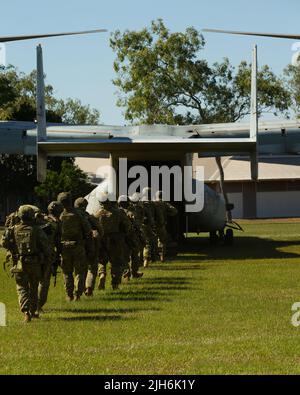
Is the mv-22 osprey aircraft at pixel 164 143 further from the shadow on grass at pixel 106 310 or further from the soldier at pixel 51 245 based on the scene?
the shadow on grass at pixel 106 310

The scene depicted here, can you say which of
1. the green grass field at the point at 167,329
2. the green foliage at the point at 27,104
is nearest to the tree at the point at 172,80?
the green foliage at the point at 27,104

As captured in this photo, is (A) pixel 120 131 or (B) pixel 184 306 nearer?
(B) pixel 184 306

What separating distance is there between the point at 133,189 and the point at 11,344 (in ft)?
54.4

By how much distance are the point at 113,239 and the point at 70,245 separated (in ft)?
8.06

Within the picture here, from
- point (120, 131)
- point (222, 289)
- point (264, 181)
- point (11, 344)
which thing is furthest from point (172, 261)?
point (264, 181)

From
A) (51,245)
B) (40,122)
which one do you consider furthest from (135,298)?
(40,122)

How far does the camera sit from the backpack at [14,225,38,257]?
14211mm

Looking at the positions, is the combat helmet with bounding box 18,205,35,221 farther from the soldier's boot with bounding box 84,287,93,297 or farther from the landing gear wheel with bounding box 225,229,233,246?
the landing gear wheel with bounding box 225,229,233,246

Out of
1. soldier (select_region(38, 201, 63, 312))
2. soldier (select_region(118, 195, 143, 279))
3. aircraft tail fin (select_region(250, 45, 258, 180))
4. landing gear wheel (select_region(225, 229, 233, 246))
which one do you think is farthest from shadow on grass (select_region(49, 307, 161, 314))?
landing gear wheel (select_region(225, 229, 233, 246))

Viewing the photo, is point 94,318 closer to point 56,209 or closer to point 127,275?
point 56,209

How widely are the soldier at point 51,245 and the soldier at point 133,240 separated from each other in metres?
2.86

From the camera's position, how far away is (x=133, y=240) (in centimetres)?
1962

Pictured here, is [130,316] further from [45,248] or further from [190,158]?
[190,158]

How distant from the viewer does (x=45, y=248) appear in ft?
47.3
